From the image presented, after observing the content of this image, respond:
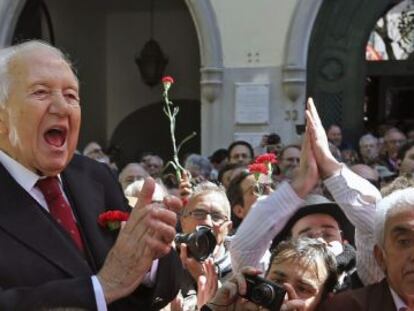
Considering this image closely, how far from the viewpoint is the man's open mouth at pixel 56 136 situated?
1.98 m

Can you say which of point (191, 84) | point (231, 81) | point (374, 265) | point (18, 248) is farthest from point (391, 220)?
point (191, 84)

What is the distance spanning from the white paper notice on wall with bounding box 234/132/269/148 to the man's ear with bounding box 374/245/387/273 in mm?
5942

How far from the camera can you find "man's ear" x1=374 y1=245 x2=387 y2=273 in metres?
2.33

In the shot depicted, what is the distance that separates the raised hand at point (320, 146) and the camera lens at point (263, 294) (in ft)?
2.12

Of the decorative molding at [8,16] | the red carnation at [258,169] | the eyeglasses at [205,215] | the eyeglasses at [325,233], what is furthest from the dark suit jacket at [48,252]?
the decorative molding at [8,16]

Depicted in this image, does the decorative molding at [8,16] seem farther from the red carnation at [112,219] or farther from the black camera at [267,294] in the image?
the black camera at [267,294]

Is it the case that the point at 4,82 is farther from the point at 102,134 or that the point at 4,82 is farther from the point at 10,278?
the point at 102,134

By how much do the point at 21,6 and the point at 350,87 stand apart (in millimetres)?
3985

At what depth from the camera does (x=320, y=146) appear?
8.55 feet

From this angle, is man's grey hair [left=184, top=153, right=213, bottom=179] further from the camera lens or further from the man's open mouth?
the man's open mouth

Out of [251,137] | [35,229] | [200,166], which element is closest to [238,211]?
[35,229]

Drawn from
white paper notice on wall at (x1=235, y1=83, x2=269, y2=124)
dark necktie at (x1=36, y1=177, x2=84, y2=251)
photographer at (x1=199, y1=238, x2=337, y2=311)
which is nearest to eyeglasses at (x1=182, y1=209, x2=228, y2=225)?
photographer at (x1=199, y1=238, x2=337, y2=311)

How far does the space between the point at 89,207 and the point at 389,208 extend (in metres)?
0.92

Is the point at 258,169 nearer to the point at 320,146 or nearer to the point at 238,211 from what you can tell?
→ the point at 238,211
